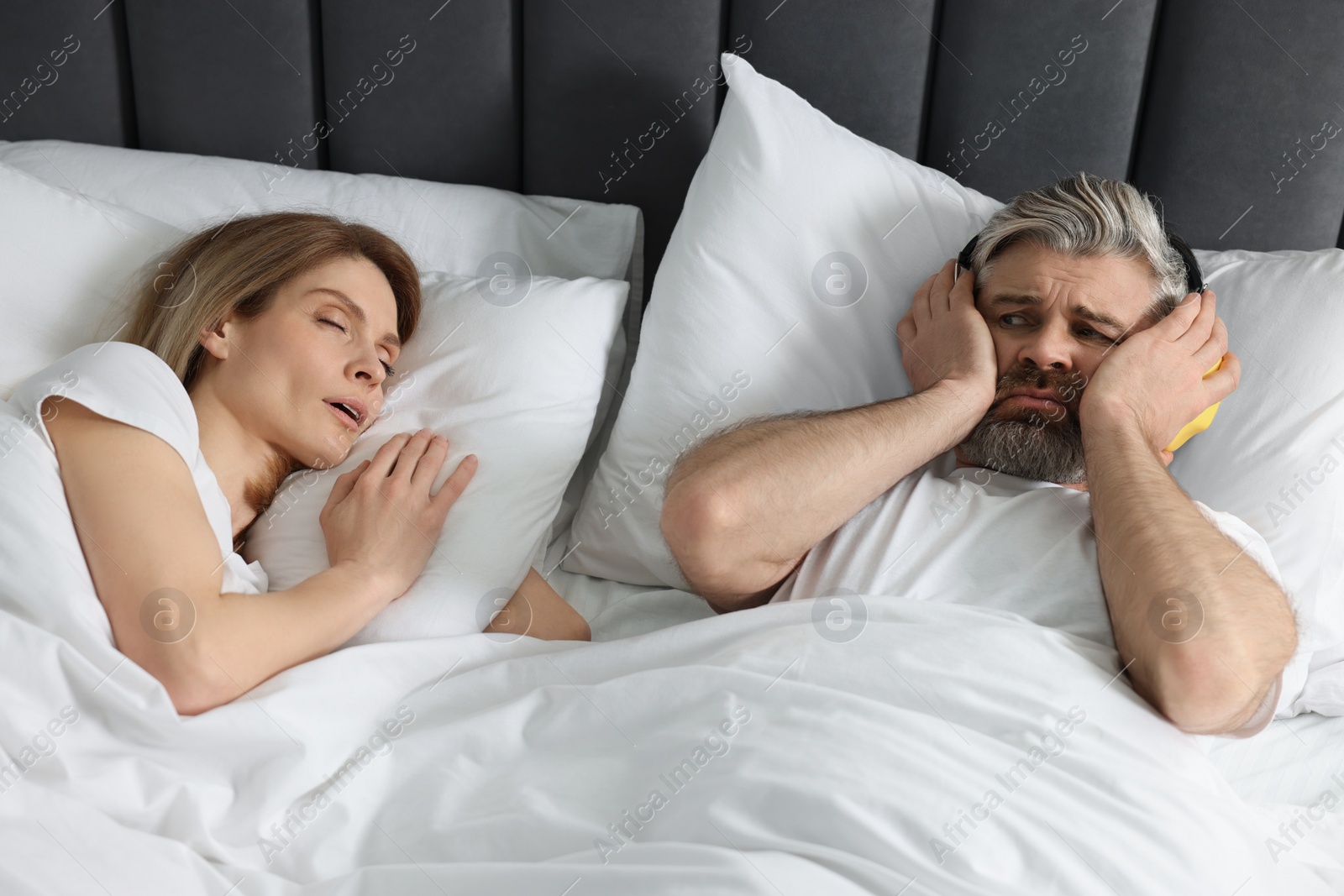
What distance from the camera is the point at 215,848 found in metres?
0.81

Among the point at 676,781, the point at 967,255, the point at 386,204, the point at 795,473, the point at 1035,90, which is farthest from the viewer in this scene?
the point at 386,204

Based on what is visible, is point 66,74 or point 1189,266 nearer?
point 1189,266

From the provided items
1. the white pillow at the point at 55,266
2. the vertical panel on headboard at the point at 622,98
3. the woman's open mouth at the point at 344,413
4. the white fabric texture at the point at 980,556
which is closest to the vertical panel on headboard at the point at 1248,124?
the white fabric texture at the point at 980,556

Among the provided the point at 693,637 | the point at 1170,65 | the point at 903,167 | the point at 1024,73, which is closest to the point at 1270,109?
the point at 1170,65

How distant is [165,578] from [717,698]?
1.78ft

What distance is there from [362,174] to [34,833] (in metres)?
1.13

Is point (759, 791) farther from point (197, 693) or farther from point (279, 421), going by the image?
point (279, 421)

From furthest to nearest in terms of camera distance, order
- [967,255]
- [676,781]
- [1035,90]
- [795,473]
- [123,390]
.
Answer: [1035,90], [967,255], [795,473], [123,390], [676,781]

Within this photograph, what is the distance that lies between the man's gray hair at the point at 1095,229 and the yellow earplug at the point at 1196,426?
128 mm

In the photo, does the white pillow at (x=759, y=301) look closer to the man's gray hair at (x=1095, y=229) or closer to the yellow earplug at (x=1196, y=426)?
the man's gray hair at (x=1095, y=229)

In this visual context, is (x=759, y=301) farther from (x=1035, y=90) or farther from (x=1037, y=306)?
(x=1035, y=90)

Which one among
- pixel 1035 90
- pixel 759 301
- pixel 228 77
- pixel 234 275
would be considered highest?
pixel 228 77

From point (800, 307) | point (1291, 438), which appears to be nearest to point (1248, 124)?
point (1291, 438)

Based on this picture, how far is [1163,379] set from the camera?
1169 millimetres
